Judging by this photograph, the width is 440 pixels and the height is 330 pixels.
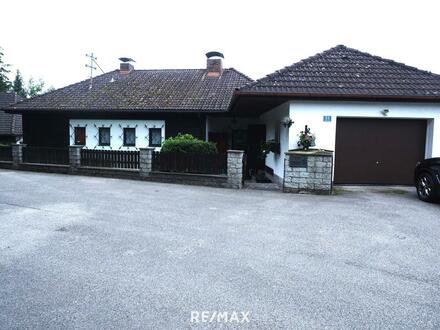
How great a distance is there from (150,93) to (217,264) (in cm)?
1521

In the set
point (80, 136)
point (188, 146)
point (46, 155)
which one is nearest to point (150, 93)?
point (80, 136)

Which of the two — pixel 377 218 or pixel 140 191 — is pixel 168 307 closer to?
pixel 377 218

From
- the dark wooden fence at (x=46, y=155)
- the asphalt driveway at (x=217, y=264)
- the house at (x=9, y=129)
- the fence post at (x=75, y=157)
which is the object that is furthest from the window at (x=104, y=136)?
the house at (x=9, y=129)

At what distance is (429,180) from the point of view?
26.6ft

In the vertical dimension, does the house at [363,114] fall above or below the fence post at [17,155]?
above

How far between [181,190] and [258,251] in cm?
558

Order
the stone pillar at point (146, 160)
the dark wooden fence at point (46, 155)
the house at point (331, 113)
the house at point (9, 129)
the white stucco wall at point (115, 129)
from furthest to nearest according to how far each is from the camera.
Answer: the house at point (9, 129) < the white stucco wall at point (115, 129) < the dark wooden fence at point (46, 155) < the stone pillar at point (146, 160) < the house at point (331, 113)

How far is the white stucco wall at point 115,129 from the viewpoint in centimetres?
1677

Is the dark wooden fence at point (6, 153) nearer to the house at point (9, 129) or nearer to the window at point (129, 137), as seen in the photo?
the window at point (129, 137)

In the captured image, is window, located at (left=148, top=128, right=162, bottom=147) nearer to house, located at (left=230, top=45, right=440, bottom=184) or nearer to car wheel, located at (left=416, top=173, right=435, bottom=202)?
house, located at (left=230, top=45, right=440, bottom=184)

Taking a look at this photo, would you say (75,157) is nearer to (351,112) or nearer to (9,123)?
(351,112)

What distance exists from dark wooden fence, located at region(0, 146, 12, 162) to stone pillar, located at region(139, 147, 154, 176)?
8.00 metres

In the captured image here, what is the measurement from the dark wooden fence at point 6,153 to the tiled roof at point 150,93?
10.1 feet

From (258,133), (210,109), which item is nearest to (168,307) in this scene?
(210,109)
